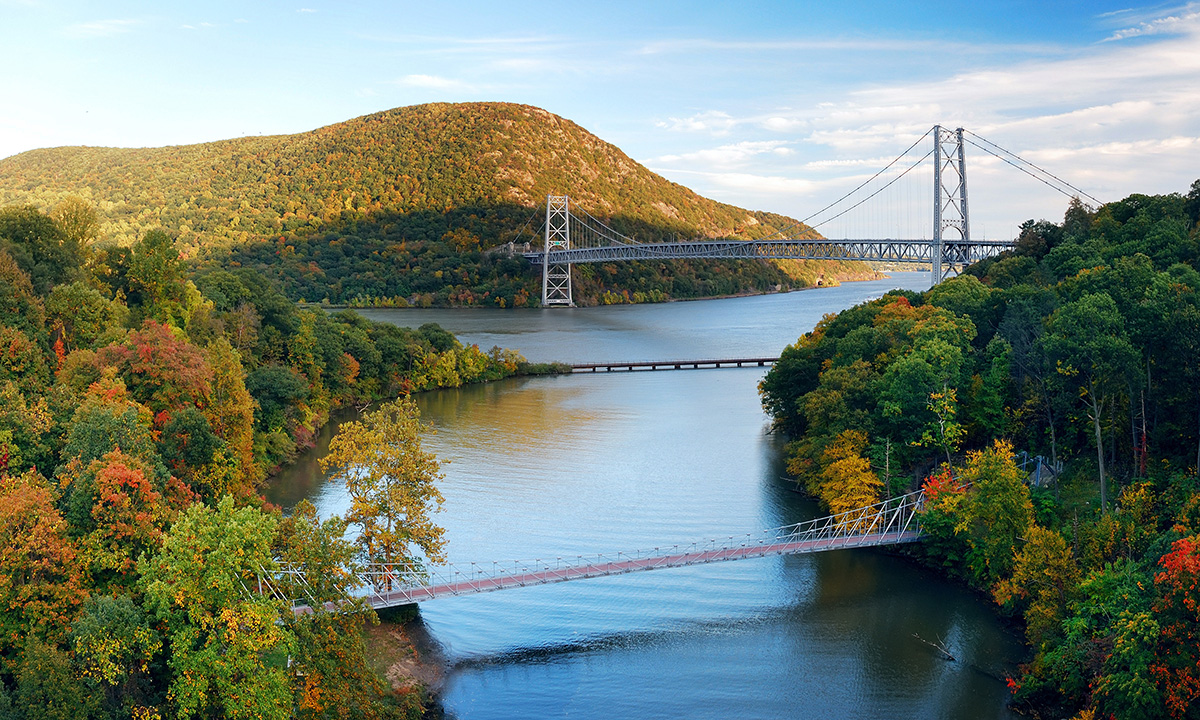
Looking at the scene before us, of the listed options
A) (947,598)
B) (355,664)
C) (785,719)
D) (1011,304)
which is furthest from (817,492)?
(355,664)

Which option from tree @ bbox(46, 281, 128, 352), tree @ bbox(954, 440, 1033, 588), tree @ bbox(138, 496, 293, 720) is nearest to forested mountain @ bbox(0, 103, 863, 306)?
tree @ bbox(46, 281, 128, 352)

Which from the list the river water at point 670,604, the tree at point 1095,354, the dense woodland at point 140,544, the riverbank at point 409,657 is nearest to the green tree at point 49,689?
the dense woodland at point 140,544

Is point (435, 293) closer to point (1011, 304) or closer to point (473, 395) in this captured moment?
point (473, 395)

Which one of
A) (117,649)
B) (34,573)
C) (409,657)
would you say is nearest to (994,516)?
(409,657)

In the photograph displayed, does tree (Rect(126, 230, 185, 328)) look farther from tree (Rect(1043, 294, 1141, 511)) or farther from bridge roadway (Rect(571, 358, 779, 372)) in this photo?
tree (Rect(1043, 294, 1141, 511))

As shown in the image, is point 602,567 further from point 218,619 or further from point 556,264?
point 556,264

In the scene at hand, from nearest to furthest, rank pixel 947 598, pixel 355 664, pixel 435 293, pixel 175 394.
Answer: pixel 355 664
pixel 947 598
pixel 175 394
pixel 435 293
